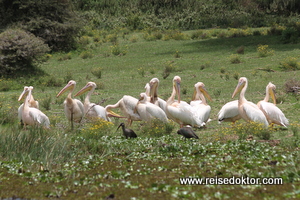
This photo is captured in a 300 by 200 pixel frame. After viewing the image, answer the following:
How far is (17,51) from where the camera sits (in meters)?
23.1

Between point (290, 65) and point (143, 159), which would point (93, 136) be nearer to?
point (143, 159)

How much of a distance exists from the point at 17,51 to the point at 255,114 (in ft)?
48.9

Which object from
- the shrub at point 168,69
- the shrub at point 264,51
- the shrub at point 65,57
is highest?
the shrub at point 264,51

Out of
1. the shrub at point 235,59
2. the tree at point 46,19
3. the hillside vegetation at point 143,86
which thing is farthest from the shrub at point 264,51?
the tree at point 46,19

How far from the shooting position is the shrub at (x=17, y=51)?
23031 millimetres

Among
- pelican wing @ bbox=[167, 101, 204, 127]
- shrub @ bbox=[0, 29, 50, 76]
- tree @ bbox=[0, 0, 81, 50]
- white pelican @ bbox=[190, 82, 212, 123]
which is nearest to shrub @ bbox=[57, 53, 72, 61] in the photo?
tree @ bbox=[0, 0, 81, 50]

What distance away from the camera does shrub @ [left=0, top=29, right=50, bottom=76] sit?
75.6 feet

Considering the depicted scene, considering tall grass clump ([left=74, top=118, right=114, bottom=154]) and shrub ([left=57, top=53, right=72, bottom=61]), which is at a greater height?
tall grass clump ([left=74, top=118, right=114, bottom=154])

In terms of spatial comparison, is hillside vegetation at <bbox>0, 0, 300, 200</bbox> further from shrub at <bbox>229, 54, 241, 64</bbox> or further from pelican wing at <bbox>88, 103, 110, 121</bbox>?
pelican wing at <bbox>88, 103, 110, 121</bbox>

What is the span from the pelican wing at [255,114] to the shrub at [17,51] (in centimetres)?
1442

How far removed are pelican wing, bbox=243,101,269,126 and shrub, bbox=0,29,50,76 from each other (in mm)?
14420

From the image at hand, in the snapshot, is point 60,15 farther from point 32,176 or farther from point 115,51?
point 32,176

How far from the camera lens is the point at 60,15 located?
29.4 meters

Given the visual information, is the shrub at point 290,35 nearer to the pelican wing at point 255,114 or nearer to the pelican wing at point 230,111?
the pelican wing at point 230,111
